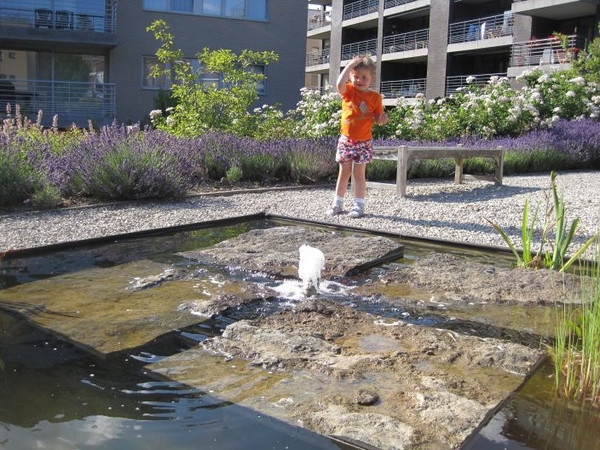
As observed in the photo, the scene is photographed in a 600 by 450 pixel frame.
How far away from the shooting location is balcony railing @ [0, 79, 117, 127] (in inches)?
794

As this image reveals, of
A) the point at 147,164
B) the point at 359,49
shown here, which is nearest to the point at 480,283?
the point at 147,164

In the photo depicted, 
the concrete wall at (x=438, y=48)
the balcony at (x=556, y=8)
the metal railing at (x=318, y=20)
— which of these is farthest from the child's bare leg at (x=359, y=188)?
the metal railing at (x=318, y=20)

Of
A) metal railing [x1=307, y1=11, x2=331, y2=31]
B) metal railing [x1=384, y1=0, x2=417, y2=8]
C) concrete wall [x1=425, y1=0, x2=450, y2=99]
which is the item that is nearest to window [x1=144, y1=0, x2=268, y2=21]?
concrete wall [x1=425, y1=0, x2=450, y2=99]

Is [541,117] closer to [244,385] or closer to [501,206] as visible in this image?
[501,206]

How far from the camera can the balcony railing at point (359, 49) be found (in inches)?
1562

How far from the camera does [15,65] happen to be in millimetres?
20969

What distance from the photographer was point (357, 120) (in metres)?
6.55

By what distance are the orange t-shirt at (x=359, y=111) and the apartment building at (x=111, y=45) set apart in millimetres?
14040

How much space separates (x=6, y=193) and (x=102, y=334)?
4.10 metres

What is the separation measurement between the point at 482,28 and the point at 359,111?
2672 centimetres

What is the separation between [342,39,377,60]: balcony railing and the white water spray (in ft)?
119

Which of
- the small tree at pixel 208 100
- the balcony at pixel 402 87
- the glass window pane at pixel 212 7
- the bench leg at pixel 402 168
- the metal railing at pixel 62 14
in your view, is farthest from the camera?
the balcony at pixel 402 87

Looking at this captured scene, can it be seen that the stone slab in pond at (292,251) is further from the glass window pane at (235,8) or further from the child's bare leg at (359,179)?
the glass window pane at (235,8)

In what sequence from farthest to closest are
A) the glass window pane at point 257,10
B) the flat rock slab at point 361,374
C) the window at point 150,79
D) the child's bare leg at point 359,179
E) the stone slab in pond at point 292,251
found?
the glass window pane at point 257,10 → the window at point 150,79 → the child's bare leg at point 359,179 → the stone slab in pond at point 292,251 → the flat rock slab at point 361,374
